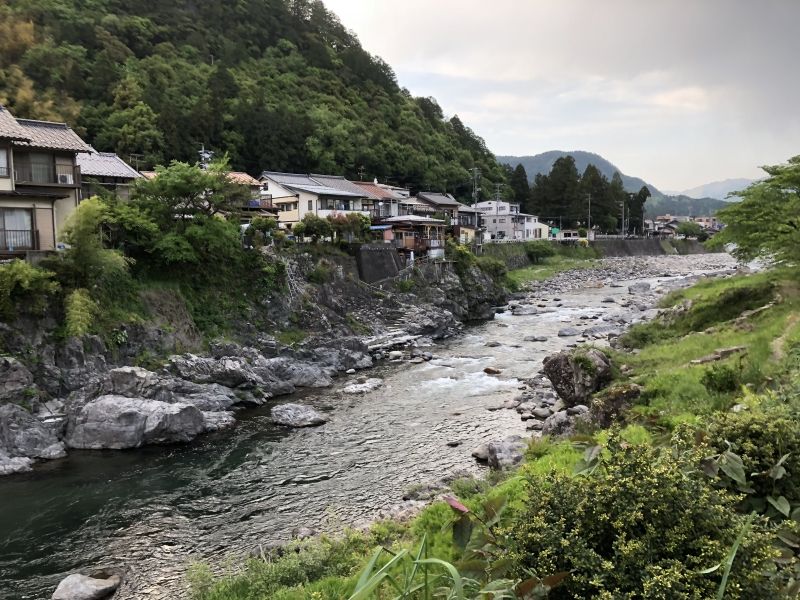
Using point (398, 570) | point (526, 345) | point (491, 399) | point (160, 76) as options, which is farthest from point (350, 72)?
Answer: point (398, 570)

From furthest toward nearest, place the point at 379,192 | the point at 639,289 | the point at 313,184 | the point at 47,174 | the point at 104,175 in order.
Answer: the point at 379,192, the point at 639,289, the point at 313,184, the point at 104,175, the point at 47,174

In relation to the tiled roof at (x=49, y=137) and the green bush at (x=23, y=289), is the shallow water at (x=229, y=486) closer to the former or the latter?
the green bush at (x=23, y=289)

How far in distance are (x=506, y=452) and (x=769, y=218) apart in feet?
49.5

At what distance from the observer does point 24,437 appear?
1541cm

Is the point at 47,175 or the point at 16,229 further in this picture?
the point at 47,175

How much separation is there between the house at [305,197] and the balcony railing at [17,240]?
21353 millimetres

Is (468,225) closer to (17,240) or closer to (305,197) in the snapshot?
(305,197)

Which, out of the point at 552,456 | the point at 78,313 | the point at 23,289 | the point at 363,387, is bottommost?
the point at 363,387

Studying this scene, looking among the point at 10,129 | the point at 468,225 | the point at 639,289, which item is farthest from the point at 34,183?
the point at 468,225

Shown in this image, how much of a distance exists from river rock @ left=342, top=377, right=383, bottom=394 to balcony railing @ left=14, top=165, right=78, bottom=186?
15458mm

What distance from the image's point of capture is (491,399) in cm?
2011

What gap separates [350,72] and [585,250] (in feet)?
166

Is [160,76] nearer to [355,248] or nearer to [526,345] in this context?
[355,248]

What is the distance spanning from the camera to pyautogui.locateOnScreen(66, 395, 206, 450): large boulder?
1602 cm
